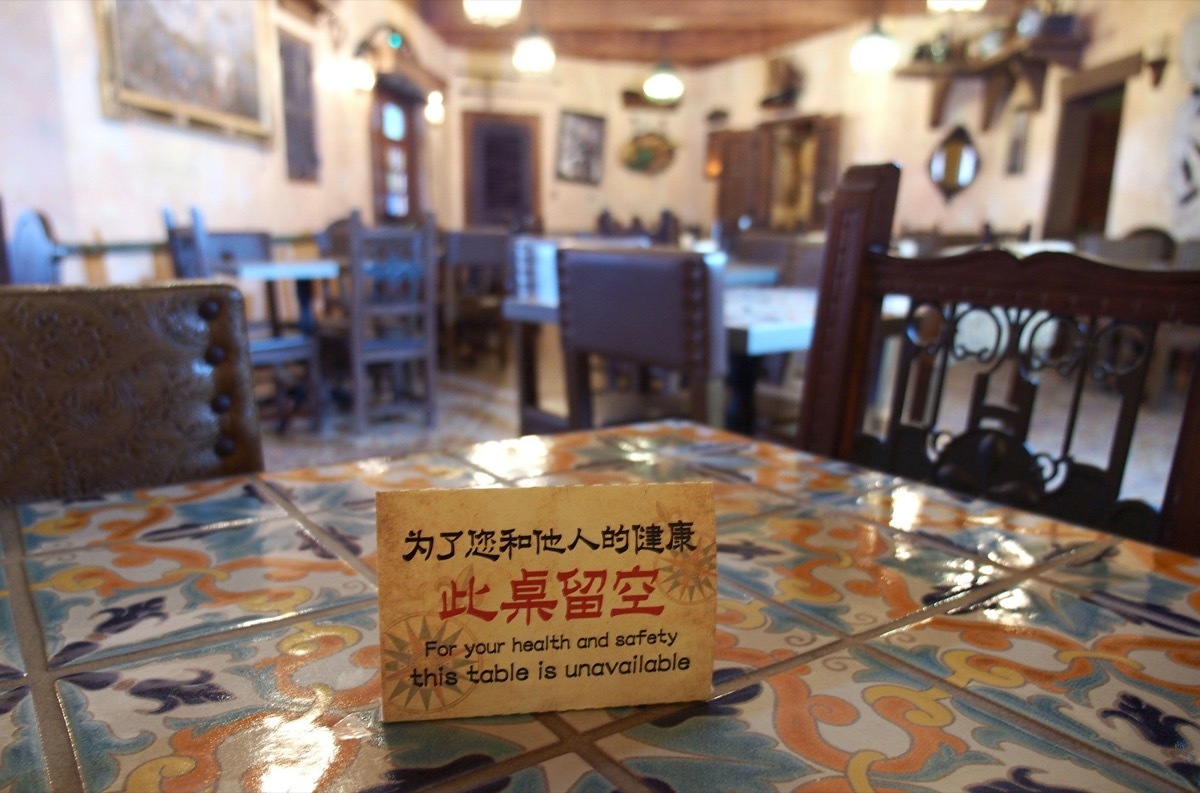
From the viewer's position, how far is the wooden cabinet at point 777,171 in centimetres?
827

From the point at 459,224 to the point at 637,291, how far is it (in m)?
7.40

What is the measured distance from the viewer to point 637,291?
6.55 feet

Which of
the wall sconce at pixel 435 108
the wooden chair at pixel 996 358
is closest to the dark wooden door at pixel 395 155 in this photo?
the wall sconce at pixel 435 108

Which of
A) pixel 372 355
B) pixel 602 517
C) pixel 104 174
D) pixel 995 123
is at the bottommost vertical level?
pixel 372 355

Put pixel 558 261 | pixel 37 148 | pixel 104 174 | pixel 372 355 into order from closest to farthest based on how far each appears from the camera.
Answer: pixel 558 261, pixel 37 148, pixel 104 174, pixel 372 355

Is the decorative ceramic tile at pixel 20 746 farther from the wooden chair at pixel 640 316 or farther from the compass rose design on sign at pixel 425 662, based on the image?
the wooden chair at pixel 640 316

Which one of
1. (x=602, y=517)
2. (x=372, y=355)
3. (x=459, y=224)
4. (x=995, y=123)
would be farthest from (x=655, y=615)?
(x=459, y=224)

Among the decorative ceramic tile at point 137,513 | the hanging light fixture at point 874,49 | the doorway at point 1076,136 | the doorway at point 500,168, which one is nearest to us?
the decorative ceramic tile at point 137,513

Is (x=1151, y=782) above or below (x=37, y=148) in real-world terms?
below

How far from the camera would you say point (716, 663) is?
1.73 feet

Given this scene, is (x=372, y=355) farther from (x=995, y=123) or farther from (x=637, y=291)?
(x=995, y=123)

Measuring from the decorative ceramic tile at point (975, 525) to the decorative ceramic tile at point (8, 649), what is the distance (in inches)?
28.7

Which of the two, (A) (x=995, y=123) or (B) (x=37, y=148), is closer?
(B) (x=37, y=148)

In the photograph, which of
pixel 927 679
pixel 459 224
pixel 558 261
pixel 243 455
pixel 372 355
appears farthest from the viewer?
pixel 459 224
